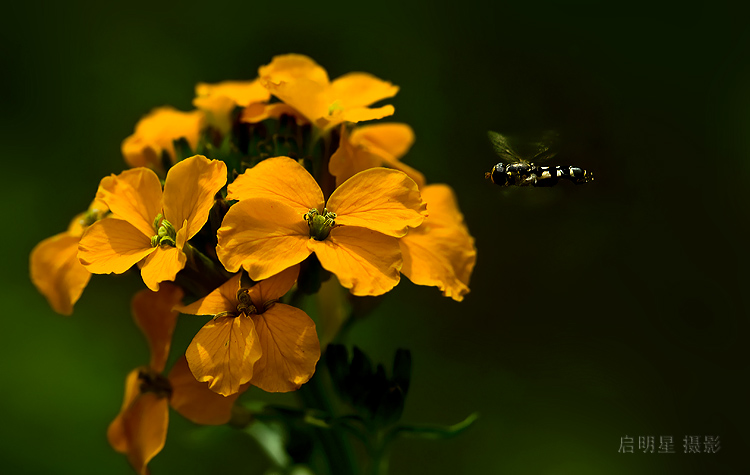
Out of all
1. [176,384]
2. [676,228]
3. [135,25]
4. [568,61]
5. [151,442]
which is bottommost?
[151,442]

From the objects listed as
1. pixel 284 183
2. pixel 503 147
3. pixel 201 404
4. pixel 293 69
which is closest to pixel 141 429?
pixel 201 404

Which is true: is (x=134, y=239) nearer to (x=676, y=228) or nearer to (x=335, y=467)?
(x=335, y=467)

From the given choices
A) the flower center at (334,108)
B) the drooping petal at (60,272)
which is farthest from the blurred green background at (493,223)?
the drooping petal at (60,272)

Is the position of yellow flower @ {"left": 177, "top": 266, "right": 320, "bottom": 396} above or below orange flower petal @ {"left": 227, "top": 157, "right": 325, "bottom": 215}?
below

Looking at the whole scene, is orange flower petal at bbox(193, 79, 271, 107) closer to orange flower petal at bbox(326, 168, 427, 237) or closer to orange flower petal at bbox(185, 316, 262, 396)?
orange flower petal at bbox(326, 168, 427, 237)

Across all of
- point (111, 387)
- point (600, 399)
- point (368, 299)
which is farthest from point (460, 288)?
point (111, 387)

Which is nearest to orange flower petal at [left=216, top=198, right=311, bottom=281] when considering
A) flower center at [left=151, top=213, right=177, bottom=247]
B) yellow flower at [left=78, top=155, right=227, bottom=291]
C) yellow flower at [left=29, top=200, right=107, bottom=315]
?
yellow flower at [left=78, top=155, right=227, bottom=291]
